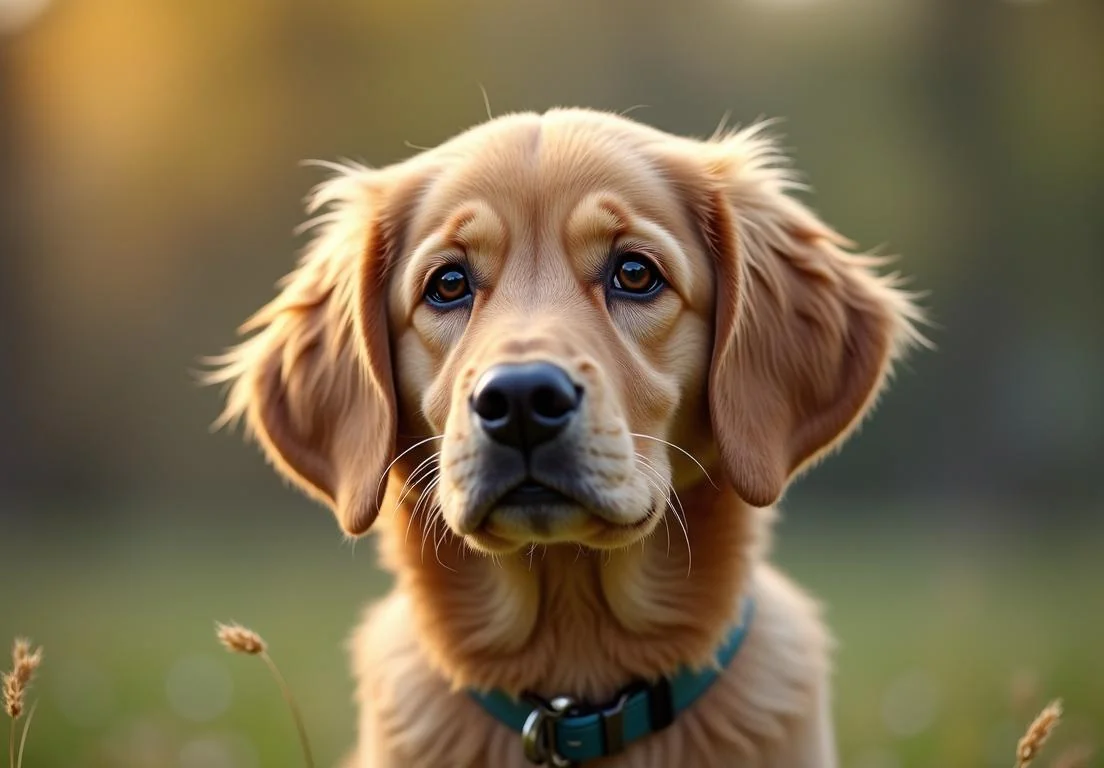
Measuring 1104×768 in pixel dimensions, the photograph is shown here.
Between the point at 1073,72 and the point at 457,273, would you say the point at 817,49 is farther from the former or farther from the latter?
the point at 457,273

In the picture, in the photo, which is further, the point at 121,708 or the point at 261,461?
the point at 261,461

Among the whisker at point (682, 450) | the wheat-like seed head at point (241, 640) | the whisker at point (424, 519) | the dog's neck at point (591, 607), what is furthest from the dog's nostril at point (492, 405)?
the wheat-like seed head at point (241, 640)

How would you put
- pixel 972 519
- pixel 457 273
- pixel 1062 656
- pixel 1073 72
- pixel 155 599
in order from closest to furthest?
pixel 457 273, pixel 1062 656, pixel 155 599, pixel 972 519, pixel 1073 72

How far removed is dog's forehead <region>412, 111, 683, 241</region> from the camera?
3326mm

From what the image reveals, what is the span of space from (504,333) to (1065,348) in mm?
12023

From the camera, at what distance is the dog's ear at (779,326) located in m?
3.31

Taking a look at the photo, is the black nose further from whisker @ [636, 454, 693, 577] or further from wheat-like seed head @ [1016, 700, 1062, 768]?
wheat-like seed head @ [1016, 700, 1062, 768]

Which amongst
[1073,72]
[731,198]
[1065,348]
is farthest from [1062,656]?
[1073,72]

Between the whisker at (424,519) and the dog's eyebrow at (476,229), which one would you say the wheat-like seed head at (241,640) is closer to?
the whisker at (424,519)

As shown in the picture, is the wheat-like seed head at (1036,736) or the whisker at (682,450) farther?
the whisker at (682,450)

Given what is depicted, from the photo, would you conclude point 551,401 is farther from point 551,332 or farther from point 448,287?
point 448,287

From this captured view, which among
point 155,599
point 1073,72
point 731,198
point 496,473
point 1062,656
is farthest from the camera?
point 1073,72

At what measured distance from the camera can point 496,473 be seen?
2.84m

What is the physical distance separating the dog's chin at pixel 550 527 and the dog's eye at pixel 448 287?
0.73 m
